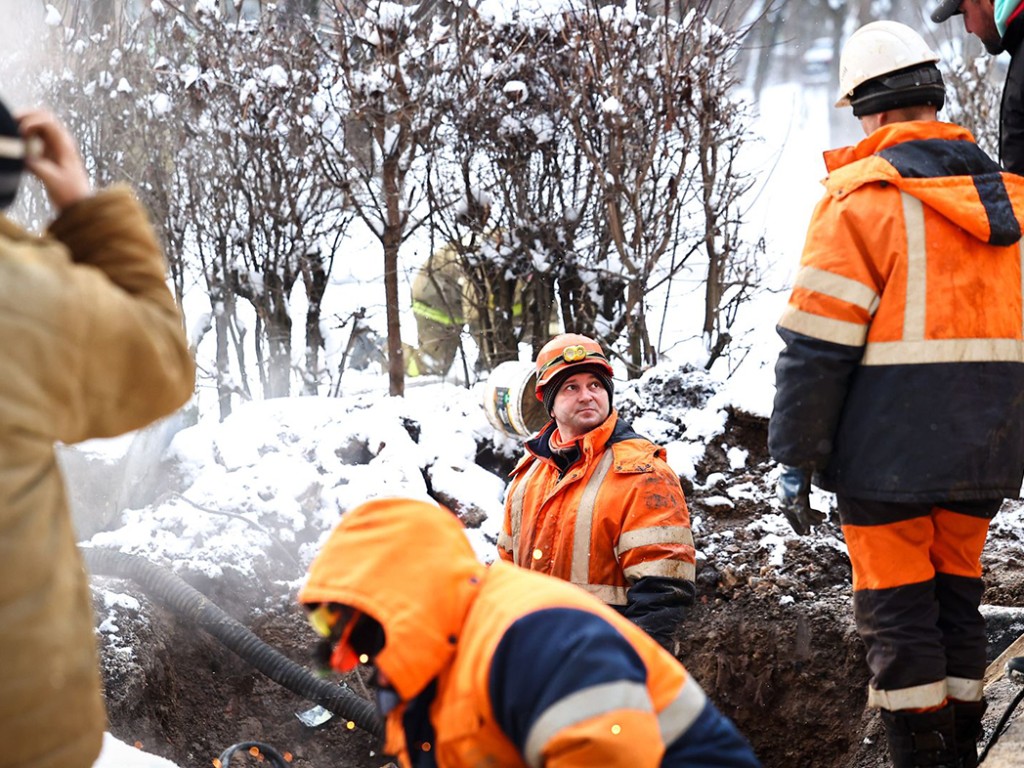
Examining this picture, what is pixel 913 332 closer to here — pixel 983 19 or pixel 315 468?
pixel 983 19

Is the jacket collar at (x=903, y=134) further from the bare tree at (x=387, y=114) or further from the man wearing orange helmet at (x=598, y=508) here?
the bare tree at (x=387, y=114)

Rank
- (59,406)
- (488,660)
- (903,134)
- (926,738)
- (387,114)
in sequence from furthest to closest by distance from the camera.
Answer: (387,114), (903,134), (926,738), (488,660), (59,406)

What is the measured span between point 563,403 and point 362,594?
6.27 ft

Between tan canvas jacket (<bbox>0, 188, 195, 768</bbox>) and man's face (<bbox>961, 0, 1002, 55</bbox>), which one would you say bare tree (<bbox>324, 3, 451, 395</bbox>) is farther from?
tan canvas jacket (<bbox>0, 188, 195, 768</bbox>)

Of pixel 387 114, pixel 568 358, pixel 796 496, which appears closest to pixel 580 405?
pixel 568 358

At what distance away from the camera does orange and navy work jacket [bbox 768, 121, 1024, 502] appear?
2.99 metres

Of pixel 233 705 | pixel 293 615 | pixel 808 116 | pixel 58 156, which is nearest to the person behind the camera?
pixel 58 156

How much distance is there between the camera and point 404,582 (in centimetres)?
183

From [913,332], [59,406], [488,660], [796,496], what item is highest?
[59,406]

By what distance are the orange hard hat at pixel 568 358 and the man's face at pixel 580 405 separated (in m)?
0.04

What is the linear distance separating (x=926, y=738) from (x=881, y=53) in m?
1.91

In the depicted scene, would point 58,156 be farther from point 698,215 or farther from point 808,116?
point 808,116

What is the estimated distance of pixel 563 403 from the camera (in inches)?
144

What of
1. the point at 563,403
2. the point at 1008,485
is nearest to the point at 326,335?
the point at 563,403
